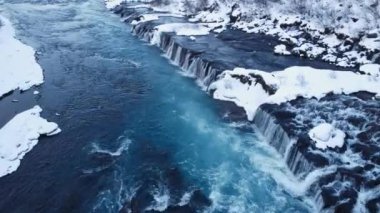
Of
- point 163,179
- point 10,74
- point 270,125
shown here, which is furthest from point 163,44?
point 163,179

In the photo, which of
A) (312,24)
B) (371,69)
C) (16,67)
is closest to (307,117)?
(371,69)

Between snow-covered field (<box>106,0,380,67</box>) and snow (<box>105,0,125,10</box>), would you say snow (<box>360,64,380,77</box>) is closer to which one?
Result: snow-covered field (<box>106,0,380,67</box>)

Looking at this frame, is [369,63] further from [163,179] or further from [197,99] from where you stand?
[163,179]

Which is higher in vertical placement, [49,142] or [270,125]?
[270,125]

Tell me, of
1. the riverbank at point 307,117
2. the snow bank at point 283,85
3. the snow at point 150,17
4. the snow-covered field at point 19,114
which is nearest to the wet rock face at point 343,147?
the riverbank at point 307,117

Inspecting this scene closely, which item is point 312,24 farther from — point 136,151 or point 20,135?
point 20,135

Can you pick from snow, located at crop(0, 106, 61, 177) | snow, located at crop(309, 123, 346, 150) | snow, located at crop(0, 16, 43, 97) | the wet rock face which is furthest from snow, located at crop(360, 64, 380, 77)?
snow, located at crop(0, 16, 43, 97)

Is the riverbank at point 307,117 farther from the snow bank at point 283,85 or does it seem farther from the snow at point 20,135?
the snow at point 20,135
